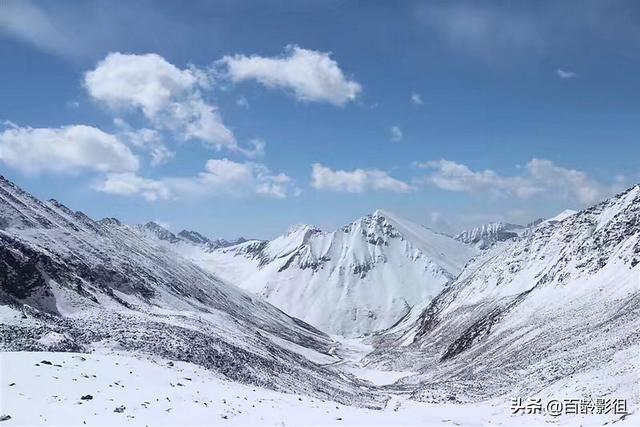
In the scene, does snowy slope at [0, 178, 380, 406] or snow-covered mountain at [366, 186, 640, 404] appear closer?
snowy slope at [0, 178, 380, 406]

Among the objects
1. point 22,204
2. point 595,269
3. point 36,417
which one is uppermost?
point 595,269

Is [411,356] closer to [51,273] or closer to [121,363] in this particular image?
[51,273]

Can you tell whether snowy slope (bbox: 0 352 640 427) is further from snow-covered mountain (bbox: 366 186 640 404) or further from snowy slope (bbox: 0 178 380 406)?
snow-covered mountain (bbox: 366 186 640 404)

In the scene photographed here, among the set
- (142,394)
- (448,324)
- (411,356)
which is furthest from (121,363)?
(448,324)

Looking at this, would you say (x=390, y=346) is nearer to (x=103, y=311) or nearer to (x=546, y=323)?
(x=546, y=323)

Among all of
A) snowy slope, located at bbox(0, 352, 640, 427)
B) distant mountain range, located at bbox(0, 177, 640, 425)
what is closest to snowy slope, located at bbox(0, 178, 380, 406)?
distant mountain range, located at bbox(0, 177, 640, 425)

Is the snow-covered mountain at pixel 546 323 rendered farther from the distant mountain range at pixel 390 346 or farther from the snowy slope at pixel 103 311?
the snowy slope at pixel 103 311
